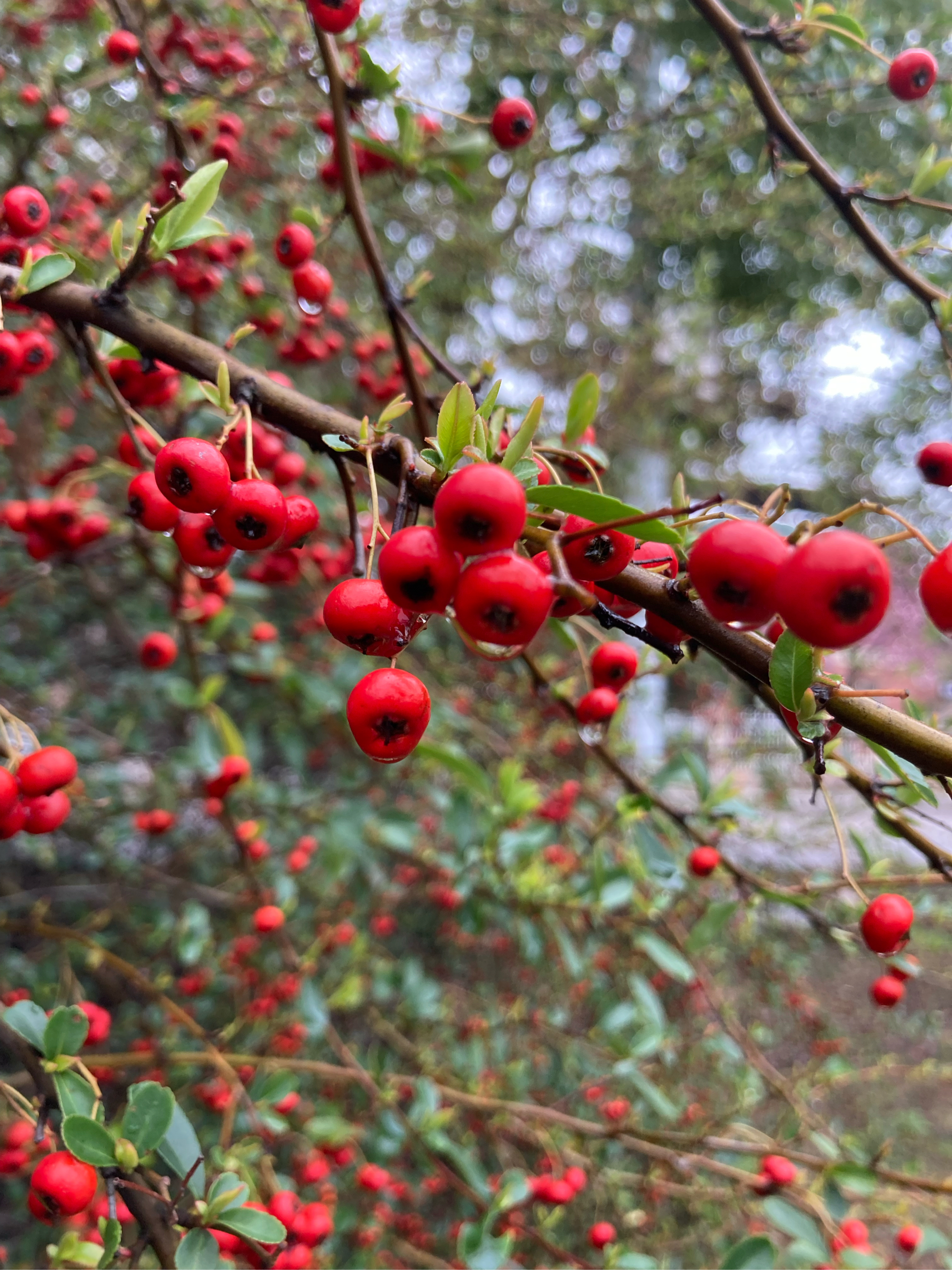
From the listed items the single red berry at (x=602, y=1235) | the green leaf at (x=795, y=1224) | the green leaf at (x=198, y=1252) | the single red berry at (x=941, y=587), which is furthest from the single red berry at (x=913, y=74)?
the single red berry at (x=602, y=1235)

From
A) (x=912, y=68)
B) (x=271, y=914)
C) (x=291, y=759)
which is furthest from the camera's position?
(x=291, y=759)

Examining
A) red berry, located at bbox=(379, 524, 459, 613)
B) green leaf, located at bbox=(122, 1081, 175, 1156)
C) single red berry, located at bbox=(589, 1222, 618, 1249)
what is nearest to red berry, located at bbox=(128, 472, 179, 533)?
red berry, located at bbox=(379, 524, 459, 613)

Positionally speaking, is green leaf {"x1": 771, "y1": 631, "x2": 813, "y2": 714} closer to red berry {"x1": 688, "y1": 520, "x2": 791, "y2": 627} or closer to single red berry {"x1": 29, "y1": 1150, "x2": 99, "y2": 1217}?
red berry {"x1": 688, "y1": 520, "x2": 791, "y2": 627}

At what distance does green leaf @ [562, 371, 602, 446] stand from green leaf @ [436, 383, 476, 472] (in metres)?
0.60

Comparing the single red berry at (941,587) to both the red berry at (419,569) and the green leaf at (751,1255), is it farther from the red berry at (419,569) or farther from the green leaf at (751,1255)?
the green leaf at (751,1255)

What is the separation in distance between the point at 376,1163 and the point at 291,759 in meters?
1.60

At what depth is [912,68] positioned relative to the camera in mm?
1835

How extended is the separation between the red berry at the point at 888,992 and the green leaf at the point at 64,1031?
1.72 metres

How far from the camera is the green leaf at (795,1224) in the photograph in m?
1.98

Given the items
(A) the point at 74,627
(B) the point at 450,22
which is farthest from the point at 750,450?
(A) the point at 74,627

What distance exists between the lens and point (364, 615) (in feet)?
2.56

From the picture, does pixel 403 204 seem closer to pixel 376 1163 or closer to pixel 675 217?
pixel 675 217

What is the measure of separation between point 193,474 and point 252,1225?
1112 mm

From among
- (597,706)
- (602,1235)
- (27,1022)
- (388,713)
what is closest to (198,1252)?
(27,1022)
